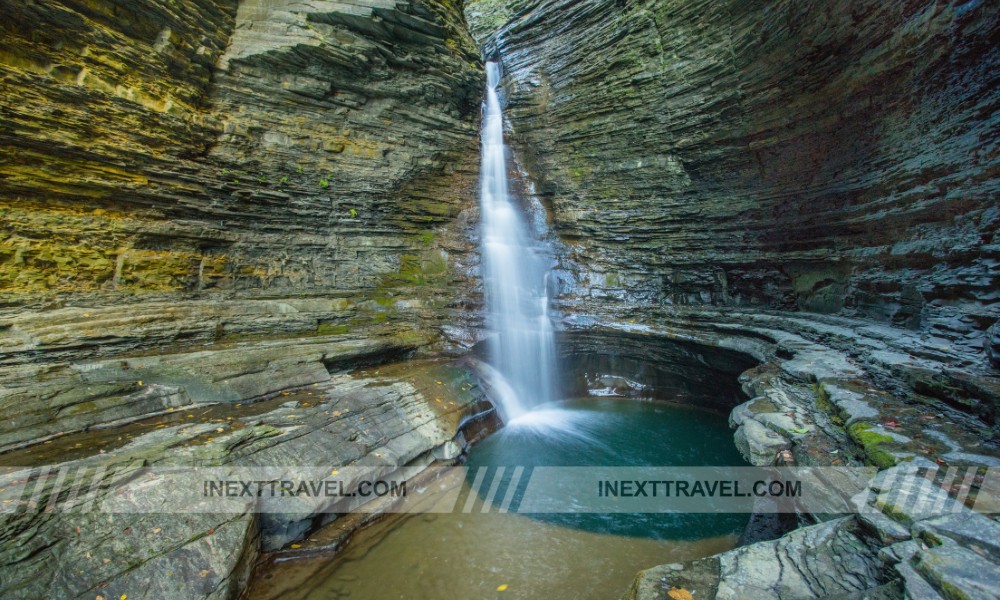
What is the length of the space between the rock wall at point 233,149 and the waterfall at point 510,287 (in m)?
0.77

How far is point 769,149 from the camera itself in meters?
9.50

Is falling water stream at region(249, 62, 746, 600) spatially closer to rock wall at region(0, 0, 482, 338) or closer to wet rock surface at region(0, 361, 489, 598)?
wet rock surface at region(0, 361, 489, 598)

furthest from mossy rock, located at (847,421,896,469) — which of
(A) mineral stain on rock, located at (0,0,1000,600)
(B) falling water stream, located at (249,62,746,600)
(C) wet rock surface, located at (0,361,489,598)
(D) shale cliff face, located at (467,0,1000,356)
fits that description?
(C) wet rock surface, located at (0,361,489,598)

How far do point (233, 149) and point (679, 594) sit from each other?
38.0ft

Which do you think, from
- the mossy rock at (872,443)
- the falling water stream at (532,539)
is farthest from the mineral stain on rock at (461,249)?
the falling water stream at (532,539)

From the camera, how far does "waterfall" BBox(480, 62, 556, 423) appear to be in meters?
11.3

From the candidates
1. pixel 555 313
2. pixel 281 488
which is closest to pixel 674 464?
pixel 555 313

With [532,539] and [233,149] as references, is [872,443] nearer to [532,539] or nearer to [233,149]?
[532,539]

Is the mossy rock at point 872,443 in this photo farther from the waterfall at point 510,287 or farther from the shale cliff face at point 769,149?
the waterfall at point 510,287

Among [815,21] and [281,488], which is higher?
[815,21]

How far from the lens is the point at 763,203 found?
9945mm

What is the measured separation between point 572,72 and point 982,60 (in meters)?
8.89

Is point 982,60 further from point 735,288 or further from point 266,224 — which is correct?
point 266,224

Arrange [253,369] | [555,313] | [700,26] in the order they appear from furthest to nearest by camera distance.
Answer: [555,313]
[700,26]
[253,369]
